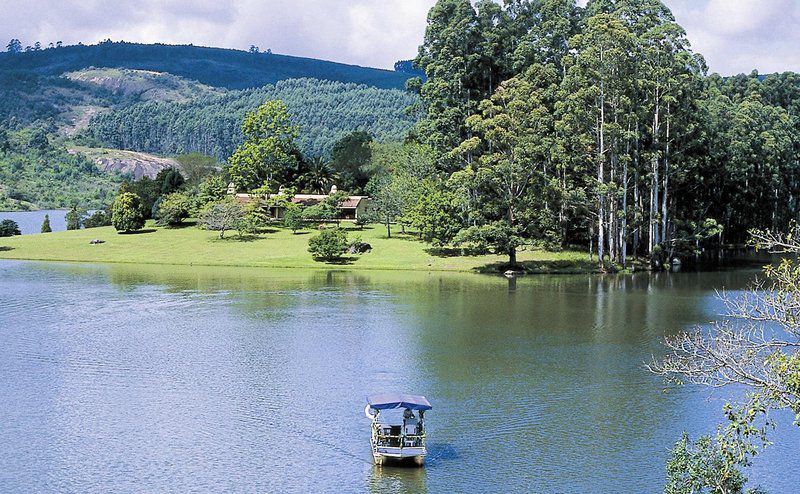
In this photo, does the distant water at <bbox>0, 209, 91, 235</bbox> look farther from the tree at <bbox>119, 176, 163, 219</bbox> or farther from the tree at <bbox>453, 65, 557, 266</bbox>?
the tree at <bbox>453, 65, 557, 266</bbox>

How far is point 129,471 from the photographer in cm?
2705

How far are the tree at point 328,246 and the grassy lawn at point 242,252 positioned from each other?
958mm

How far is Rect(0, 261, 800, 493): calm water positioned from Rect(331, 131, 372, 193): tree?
60.7 metres

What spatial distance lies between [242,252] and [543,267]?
28361mm

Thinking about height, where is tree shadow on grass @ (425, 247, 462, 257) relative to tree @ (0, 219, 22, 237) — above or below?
below

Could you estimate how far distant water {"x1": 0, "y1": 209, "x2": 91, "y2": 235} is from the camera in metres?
138

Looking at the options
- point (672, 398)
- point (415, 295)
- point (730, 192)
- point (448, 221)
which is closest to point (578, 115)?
point (448, 221)

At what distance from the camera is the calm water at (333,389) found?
27.0 m

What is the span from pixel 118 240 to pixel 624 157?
50999 millimetres

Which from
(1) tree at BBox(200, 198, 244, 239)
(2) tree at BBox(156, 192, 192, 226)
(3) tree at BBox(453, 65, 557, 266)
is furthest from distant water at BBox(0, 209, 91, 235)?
(3) tree at BBox(453, 65, 557, 266)

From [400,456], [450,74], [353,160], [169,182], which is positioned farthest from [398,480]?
[353,160]

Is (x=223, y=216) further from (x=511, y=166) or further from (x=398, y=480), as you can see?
(x=398, y=480)

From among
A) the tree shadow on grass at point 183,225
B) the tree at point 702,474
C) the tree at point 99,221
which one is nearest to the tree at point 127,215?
the tree shadow on grass at point 183,225

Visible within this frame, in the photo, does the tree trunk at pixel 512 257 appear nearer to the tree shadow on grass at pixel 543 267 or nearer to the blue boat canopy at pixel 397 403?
the tree shadow on grass at pixel 543 267
